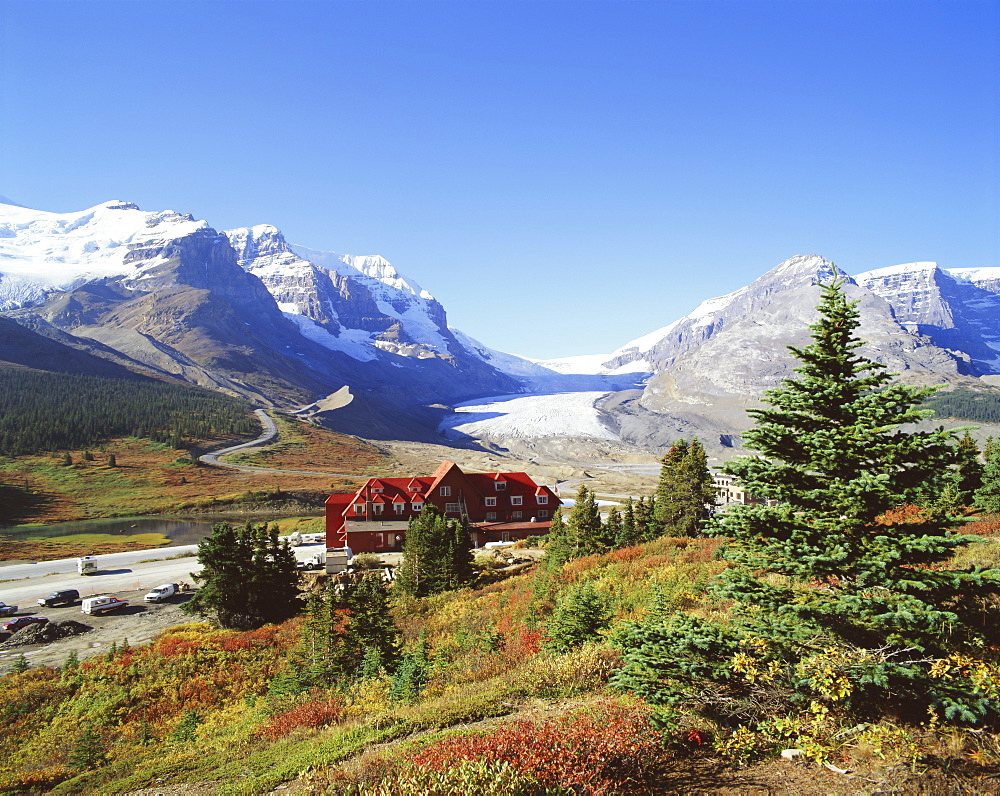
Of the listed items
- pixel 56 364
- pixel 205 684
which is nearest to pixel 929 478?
pixel 205 684

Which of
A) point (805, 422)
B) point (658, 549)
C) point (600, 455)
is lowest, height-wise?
point (600, 455)

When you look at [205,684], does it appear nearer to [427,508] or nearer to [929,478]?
[427,508]

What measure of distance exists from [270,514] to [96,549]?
86.6ft

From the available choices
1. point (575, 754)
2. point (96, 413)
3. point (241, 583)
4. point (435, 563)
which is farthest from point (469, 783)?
point (96, 413)

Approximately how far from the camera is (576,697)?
1074cm

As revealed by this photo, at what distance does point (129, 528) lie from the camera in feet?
269

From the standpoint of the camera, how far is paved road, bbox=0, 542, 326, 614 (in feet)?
147

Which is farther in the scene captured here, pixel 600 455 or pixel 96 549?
pixel 600 455

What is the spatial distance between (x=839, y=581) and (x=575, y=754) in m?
4.62

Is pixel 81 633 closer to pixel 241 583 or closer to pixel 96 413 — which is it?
pixel 241 583

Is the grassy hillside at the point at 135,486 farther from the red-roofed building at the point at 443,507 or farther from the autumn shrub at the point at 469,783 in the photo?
the autumn shrub at the point at 469,783

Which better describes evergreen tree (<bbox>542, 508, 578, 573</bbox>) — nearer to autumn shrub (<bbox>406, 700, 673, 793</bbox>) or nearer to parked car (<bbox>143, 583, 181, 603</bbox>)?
autumn shrub (<bbox>406, 700, 673, 793</bbox>)

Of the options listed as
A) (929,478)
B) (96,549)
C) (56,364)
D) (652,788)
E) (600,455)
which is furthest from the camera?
(600,455)

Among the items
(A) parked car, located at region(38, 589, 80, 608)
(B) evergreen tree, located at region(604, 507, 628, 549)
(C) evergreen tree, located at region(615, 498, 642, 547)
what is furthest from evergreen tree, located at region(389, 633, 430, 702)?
(A) parked car, located at region(38, 589, 80, 608)
